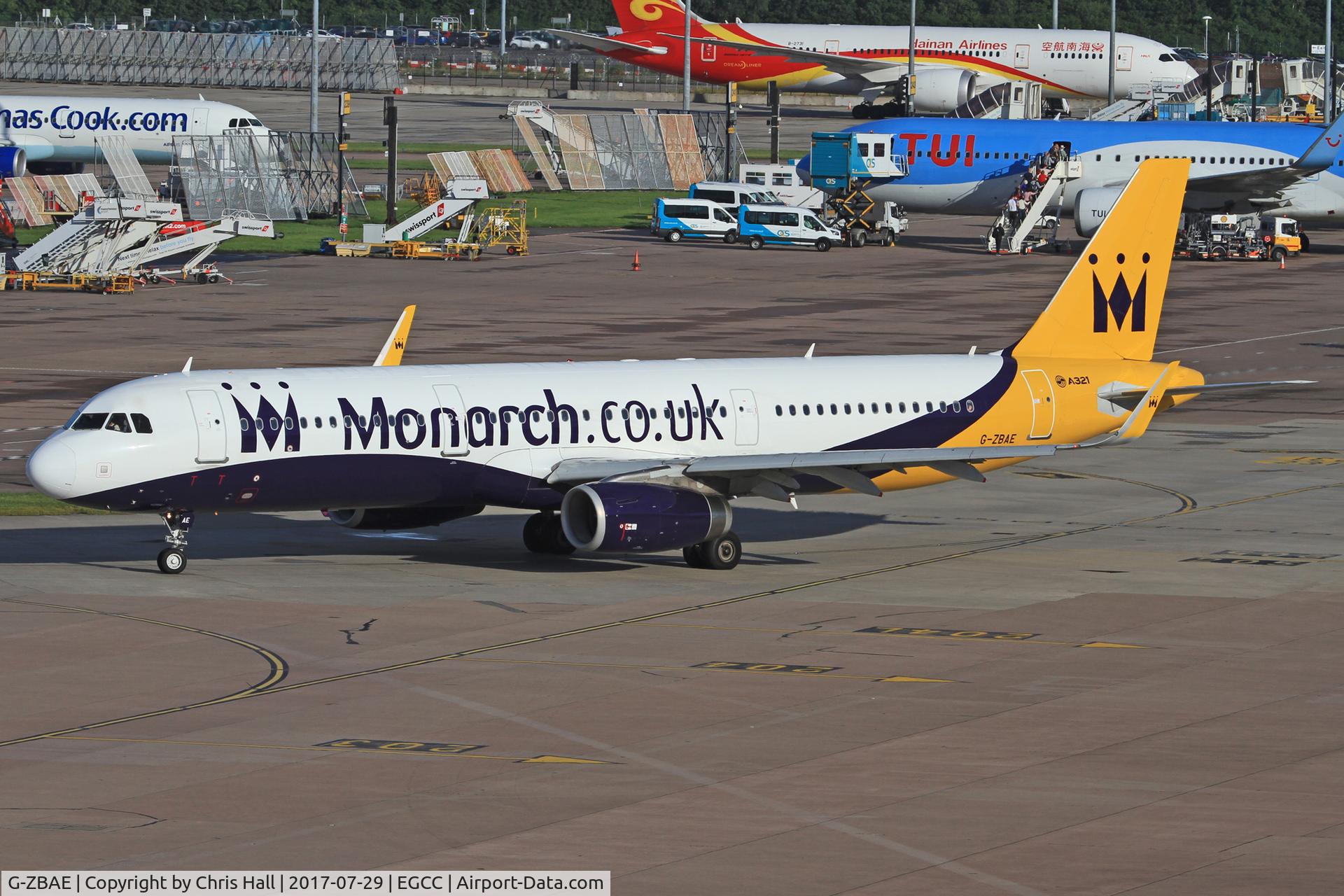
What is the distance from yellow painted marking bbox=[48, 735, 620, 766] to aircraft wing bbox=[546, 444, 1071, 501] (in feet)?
44.4

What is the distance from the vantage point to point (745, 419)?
4284 centimetres

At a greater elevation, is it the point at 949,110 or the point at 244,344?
the point at 949,110

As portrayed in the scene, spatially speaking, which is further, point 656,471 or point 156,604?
point 656,471

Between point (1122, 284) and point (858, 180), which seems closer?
point (1122, 284)

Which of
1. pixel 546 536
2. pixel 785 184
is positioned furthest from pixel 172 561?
pixel 785 184

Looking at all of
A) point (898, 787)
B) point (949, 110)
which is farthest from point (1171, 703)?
point (949, 110)

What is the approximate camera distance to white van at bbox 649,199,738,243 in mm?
119125

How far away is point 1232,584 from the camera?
40.2 m

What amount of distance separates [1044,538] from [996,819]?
2198 centimetres

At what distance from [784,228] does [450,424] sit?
258 ft

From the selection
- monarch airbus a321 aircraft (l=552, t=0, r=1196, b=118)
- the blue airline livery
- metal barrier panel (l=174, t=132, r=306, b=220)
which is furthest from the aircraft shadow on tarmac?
monarch airbus a321 aircraft (l=552, t=0, r=1196, b=118)

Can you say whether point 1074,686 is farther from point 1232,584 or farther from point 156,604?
point 156,604

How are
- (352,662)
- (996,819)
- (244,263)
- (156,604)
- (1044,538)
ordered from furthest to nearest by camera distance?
(244,263) → (1044,538) → (156,604) → (352,662) → (996,819)

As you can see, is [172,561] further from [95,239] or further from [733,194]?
[733,194]
